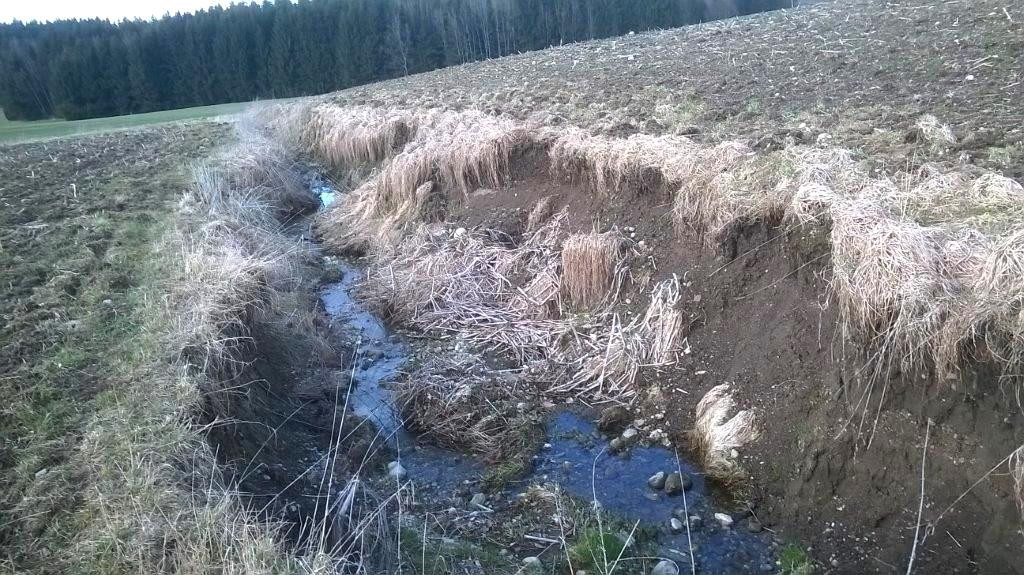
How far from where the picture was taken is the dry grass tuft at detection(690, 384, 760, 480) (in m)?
4.47

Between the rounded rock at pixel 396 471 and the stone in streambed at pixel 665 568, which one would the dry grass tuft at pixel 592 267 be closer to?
the rounded rock at pixel 396 471

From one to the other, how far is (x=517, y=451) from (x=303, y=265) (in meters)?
5.51

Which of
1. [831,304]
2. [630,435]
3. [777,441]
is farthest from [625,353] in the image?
[831,304]

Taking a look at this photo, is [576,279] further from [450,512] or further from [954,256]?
[954,256]

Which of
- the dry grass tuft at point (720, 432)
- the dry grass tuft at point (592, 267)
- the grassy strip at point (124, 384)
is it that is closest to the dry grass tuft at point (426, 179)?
the grassy strip at point (124, 384)

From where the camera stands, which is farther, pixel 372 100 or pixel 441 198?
pixel 372 100

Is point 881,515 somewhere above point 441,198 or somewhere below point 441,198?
below

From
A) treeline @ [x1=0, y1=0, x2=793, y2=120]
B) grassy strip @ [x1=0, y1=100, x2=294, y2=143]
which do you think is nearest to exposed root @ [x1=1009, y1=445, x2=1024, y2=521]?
grassy strip @ [x1=0, y1=100, x2=294, y2=143]

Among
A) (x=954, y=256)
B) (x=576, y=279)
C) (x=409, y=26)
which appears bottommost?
(x=576, y=279)

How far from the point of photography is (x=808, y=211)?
4.75 meters

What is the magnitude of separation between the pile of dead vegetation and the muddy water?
28.4 inches

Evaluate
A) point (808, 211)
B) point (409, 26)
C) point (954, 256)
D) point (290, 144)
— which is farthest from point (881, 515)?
point (409, 26)

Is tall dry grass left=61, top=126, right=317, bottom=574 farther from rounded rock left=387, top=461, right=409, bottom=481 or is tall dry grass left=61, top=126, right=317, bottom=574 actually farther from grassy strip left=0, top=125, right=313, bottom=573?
rounded rock left=387, top=461, right=409, bottom=481

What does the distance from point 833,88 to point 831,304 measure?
4.52 m
